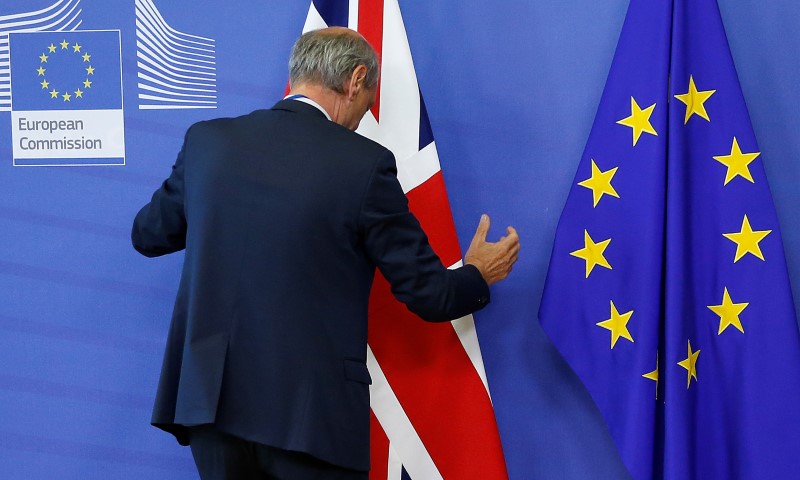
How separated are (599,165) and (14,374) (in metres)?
1.40

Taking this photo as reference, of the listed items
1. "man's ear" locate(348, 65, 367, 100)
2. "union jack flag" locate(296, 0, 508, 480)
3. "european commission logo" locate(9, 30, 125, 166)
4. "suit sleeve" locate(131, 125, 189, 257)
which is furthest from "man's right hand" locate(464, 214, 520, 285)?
"european commission logo" locate(9, 30, 125, 166)

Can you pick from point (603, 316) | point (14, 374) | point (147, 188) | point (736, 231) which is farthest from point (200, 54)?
point (736, 231)

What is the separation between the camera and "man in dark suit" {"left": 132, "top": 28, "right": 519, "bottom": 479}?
57.7 inches

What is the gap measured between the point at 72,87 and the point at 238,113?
1.27 ft

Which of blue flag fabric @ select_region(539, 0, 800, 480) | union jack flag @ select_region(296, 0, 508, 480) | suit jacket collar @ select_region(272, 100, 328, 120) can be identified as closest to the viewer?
suit jacket collar @ select_region(272, 100, 328, 120)

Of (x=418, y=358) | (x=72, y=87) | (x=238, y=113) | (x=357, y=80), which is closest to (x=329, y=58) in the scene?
(x=357, y=80)

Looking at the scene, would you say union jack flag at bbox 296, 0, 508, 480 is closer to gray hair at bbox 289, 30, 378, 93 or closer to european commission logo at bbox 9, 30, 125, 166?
gray hair at bbox 289, 30, 378, 93

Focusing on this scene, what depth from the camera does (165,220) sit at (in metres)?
1.67

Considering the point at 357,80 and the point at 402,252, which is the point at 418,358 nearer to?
the point at 402,252

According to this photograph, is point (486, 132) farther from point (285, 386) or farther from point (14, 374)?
point (14, 374)

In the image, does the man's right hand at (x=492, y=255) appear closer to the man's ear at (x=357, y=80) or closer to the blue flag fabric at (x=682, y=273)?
the blue flag fabric at (x=682, y=273)

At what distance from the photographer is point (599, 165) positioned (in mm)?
1842

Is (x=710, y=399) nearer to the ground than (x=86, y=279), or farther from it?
nearer to the ground

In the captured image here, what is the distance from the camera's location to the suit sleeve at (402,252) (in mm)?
1516
